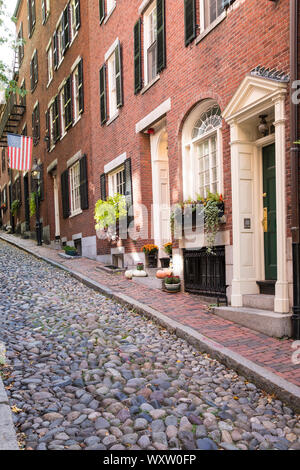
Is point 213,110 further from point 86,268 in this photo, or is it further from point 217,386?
point 86,268

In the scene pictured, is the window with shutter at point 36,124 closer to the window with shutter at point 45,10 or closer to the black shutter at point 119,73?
the window with shutter at point 45,10

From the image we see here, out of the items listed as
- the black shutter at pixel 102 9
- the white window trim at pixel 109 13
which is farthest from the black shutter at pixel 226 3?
the black shutter at pixel 102 9

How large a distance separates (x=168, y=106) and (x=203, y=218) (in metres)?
3.10

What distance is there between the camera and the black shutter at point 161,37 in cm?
888

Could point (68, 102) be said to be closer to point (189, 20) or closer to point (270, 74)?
point (189, 20)

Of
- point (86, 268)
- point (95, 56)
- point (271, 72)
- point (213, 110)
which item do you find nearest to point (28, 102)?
point (95, 56)

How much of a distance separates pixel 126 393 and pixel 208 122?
5.54 m

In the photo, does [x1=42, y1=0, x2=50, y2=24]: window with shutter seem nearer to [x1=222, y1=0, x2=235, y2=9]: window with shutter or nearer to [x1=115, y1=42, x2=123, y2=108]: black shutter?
[x1=115, y1=42, x2=123, y2=108]: black shutter

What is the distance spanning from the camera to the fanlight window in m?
7.41

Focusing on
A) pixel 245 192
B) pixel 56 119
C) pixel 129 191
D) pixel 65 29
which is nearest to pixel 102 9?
pixel 65 29

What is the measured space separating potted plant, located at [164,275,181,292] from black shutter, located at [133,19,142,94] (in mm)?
5127

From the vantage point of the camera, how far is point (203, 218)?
7164mm

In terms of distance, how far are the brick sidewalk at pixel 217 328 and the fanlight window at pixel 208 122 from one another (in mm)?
3247
